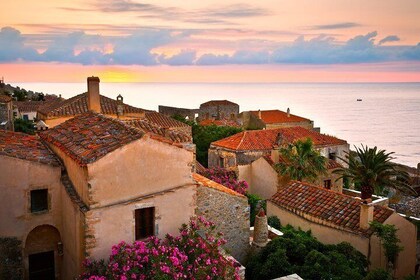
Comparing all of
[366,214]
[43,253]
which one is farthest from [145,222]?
[366,214]

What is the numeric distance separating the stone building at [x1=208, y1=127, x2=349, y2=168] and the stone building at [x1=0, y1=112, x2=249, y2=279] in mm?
19606

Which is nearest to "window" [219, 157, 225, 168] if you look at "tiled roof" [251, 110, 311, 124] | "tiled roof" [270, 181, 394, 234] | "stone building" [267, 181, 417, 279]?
"tiled roof" [270, 181, 394, 234]

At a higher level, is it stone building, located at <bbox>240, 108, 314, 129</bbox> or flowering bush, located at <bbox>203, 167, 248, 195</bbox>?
stone building, located at <bbox>240, 108, 314, 129</bbox>

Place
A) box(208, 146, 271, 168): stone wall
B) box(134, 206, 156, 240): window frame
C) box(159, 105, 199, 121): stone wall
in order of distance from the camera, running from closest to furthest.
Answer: box(134, 206, 156, 240): window frame < box(208, 146, 271, 168): stone wall < box(159, 105, 199, 121): stone wall

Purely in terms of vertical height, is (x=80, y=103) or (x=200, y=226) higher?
(x=80, y=103)

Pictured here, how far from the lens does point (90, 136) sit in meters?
12.9

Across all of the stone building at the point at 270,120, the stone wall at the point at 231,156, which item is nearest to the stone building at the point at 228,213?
the stone wall at the point at 231,156

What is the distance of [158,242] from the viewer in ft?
38.2

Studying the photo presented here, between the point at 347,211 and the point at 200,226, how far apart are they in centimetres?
757

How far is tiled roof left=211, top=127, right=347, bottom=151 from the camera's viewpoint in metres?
35.1

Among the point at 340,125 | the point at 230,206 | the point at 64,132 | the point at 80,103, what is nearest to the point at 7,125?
the point at 80,103

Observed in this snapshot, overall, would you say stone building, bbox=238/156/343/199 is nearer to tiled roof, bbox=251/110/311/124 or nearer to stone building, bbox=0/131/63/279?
stone building, bbox=0/131/63/279

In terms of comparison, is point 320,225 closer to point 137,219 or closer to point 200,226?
point 200,226

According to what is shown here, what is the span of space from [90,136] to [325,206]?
1113cm
